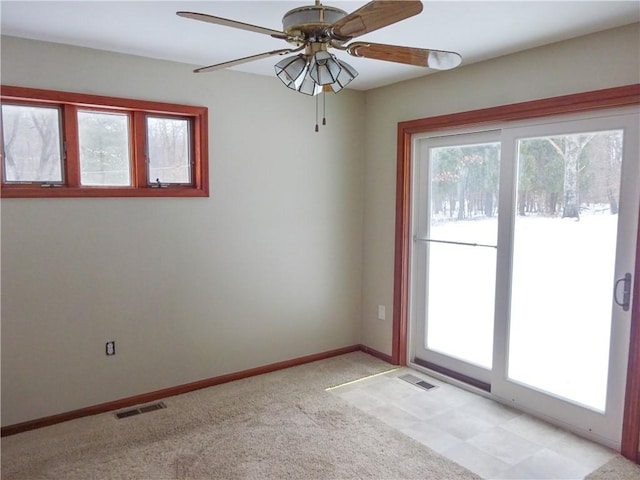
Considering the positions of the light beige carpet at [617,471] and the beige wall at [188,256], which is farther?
the beige wall at [188,256]

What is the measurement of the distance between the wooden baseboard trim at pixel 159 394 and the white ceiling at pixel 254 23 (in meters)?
2.38

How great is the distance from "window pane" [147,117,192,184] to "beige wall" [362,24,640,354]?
5.49ft

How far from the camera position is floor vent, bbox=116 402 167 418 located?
126 inches

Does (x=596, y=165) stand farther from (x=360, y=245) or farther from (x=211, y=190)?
(x=211, y=190)

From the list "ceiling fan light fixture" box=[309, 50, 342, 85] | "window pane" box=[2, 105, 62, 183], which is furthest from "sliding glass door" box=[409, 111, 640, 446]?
"window pane" box=[2, 105, 62, 183]

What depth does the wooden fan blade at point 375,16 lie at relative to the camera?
1.50m

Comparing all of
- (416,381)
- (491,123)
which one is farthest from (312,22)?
(416,381)

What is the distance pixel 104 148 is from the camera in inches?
127

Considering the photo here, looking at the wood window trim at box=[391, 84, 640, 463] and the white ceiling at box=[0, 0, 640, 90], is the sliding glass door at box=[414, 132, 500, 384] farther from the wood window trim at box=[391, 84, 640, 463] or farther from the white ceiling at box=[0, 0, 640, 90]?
the white ceiling at box=[0, 0, 640, 90]

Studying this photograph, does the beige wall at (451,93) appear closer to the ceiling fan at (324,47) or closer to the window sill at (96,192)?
the ceiling fan at (324,47)

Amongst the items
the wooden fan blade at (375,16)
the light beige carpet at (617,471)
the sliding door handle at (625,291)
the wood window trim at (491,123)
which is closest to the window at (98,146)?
the wood window trim at (491,123)

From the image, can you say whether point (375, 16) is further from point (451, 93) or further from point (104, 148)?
point (104, 148)

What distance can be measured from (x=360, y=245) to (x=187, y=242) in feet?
5.52

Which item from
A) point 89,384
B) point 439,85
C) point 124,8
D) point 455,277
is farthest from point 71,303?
point 439,85
